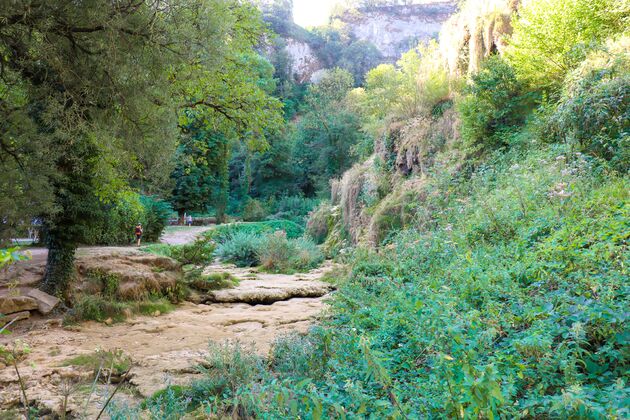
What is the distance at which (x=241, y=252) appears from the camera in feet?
44.5

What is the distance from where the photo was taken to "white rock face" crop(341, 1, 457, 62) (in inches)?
2491

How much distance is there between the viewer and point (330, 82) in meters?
42.4

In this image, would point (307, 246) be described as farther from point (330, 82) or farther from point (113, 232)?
point (330, 82)

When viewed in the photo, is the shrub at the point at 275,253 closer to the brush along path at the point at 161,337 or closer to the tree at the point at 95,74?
the brush along path at the point at 161,337

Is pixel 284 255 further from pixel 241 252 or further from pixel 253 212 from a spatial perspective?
pixel 253 212

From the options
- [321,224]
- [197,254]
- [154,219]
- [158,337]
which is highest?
[154,219]

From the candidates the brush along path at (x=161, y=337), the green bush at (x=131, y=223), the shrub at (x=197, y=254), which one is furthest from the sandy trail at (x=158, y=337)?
the green bush at (x=131, y=223)

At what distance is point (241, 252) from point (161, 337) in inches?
315

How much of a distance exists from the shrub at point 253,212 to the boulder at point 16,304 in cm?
2378

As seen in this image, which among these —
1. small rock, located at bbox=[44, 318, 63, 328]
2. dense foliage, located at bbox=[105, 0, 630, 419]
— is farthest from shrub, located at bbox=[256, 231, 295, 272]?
small rock, located at bbox=[44, 318, 63, 328]

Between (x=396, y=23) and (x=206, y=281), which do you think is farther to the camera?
(x=396, y=23)

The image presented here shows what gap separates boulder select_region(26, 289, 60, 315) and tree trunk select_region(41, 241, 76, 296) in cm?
16

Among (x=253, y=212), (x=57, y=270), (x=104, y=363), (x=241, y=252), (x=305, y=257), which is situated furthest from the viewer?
(x=253, y=212)

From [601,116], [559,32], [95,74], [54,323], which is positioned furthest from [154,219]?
[601,116]
